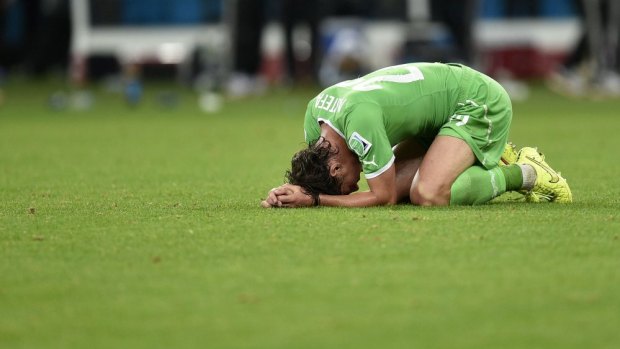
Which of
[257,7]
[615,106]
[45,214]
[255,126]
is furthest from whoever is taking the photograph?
[257,7]

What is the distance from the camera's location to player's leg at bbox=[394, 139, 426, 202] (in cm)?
871

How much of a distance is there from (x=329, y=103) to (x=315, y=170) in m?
0.42

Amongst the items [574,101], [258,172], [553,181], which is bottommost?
[574,101]

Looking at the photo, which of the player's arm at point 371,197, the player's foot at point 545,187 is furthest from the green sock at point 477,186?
the player's arm at point 371,197

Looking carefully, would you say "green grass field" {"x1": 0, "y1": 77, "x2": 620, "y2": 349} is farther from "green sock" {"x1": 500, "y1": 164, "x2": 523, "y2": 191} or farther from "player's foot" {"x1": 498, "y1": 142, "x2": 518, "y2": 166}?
"player's foot" {"x1": 498, "y1": 142, "x2": 518, "y2": 166}

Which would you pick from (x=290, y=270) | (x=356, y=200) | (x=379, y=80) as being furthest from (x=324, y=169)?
(x=290, y=270)

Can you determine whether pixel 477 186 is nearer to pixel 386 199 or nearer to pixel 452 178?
pixel 452 178

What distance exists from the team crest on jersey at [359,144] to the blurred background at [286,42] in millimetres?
17002

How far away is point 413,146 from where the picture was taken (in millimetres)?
8930

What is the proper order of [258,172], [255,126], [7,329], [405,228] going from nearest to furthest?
[7,329]
[405,228]
[258,172]
[255,126]

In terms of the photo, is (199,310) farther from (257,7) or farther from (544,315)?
(257,7)

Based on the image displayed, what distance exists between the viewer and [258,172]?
1201 cm

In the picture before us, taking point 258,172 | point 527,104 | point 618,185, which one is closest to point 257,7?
point 527,104

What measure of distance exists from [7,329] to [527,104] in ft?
63.4
